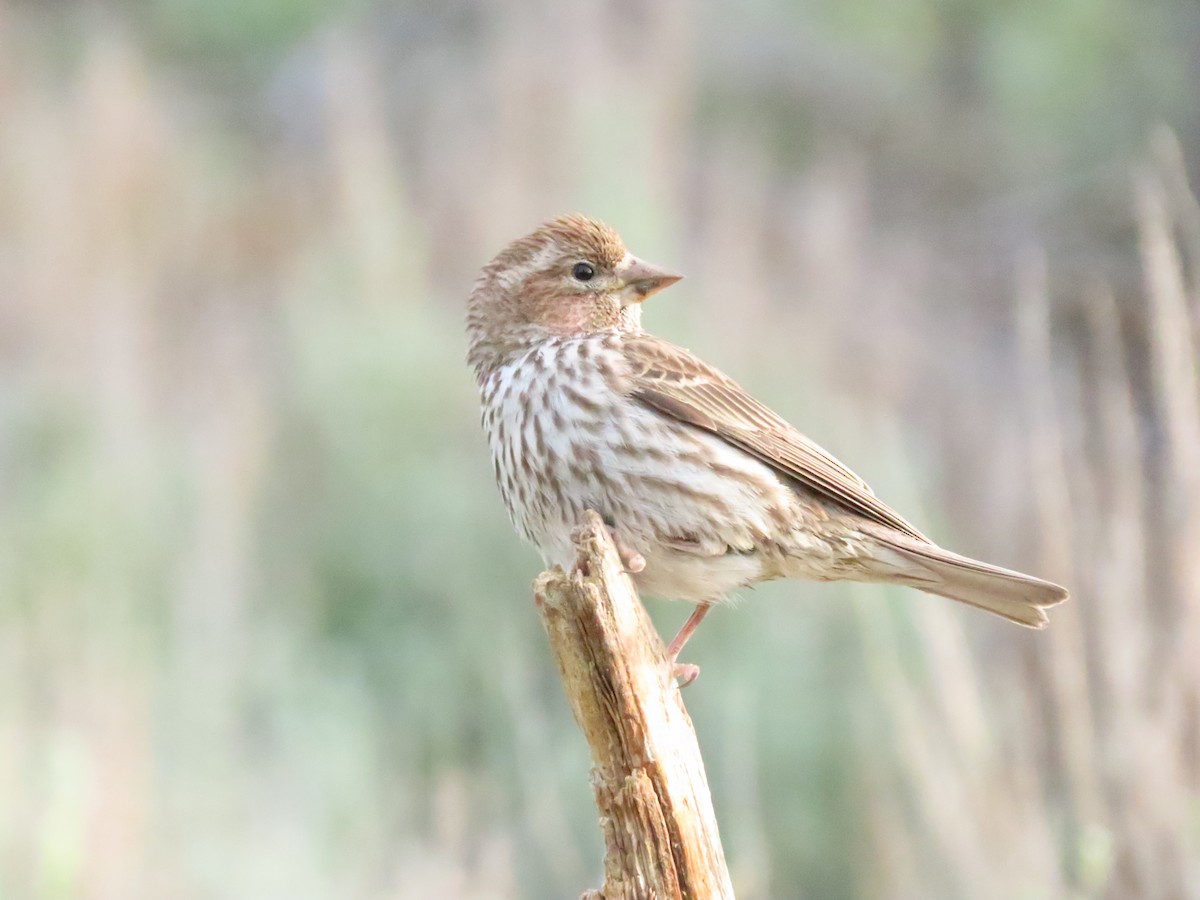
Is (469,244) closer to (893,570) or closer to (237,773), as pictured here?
(237,773)

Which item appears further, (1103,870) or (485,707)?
(485,707)

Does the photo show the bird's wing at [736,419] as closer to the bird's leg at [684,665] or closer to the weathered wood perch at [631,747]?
the bird's leg at [684,665]

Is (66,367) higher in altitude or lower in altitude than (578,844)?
higher

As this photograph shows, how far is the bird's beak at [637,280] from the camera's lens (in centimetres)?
349

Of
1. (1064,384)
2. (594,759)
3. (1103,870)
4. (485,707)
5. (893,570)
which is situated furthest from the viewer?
(1064,384)

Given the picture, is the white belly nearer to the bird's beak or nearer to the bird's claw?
the bird's claw

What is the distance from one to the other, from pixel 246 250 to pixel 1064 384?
5014 millimetres

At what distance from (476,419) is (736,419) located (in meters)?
3.70

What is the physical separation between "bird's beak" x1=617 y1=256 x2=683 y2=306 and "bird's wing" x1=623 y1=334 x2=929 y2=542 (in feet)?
0.60

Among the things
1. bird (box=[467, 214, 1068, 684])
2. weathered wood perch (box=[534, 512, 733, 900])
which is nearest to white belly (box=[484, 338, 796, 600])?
bird (box=[467, 214, 1068, 684])

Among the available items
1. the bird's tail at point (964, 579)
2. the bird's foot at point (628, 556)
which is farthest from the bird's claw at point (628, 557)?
the bird's tail at point (964, 579)

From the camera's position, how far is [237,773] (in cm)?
536

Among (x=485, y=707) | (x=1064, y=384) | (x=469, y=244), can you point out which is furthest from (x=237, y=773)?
(x=1064, y=384)

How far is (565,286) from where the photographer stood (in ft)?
11.5
